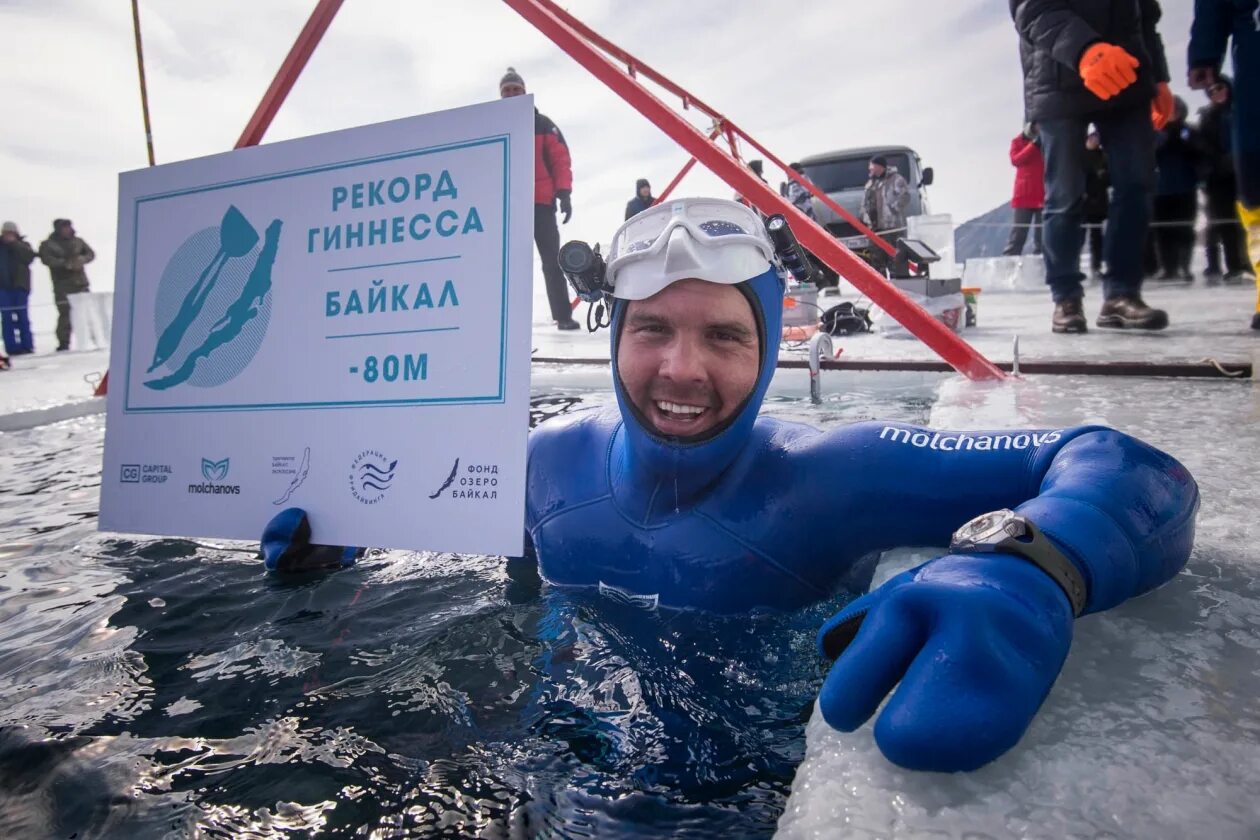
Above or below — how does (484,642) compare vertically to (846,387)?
below

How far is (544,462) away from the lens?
7.69 feet

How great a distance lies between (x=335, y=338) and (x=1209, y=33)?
15.9ft

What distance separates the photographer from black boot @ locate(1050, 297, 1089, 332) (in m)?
5.27

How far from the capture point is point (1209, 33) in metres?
4.11

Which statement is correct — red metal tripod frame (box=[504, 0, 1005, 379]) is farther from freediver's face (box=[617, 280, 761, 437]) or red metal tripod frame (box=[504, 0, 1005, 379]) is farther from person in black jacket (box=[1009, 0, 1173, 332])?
freediver's face (box=[617, 280, 761, 437])

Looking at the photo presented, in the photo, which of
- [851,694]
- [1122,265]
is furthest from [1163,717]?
[1122,265]

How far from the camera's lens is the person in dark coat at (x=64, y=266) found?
11.7 metres

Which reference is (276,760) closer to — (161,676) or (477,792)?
(477,792)

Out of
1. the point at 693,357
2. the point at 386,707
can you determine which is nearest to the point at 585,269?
the point at 693,357

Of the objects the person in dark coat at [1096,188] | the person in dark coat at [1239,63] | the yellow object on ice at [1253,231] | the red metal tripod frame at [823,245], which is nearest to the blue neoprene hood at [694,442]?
the red metal tripod frame at [823,245]

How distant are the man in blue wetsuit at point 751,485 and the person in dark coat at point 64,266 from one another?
41.5ft

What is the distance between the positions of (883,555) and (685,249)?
89 centimetres

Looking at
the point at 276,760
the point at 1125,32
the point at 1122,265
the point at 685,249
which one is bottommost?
the point at 276,760

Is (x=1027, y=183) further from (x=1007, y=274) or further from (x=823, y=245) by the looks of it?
(x=823, y=245)
